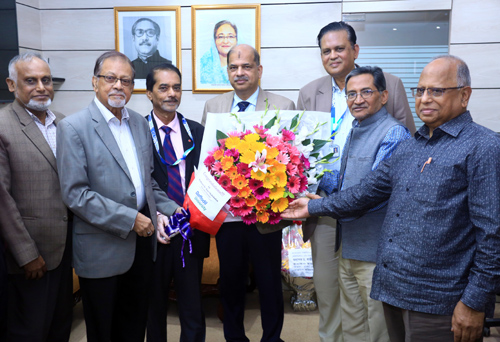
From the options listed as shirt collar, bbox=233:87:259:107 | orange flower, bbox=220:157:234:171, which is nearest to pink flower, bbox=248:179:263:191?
orange flower, bbox=220:157:234:171

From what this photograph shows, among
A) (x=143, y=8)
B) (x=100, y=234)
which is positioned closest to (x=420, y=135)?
(x=100, y=234)

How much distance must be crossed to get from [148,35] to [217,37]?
73 centimetres

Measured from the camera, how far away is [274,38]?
13.4 ft

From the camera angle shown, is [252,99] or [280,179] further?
[252,99]

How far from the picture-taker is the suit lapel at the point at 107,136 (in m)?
1.96

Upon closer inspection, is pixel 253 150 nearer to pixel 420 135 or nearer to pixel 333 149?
pixel 333 149

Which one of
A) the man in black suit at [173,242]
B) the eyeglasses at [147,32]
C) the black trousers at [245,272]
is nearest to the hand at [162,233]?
the man in black suit at [173,242]

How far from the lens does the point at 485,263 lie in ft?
4.44

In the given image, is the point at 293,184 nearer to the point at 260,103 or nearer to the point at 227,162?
the point at 227,162

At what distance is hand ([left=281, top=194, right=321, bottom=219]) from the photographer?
79.0 inches

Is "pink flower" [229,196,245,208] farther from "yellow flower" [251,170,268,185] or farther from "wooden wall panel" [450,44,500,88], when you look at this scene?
"wooden wall panel" [450,44,500,88]

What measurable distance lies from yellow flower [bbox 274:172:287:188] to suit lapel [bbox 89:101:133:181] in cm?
73

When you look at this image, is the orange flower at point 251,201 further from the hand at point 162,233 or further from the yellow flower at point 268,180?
the hand at point 162,233

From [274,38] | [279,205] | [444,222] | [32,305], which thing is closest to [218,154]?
[279,205]
